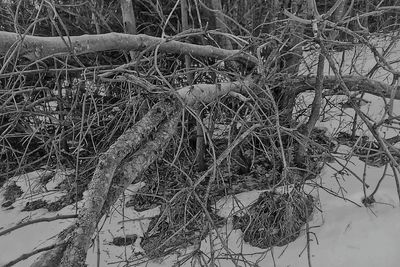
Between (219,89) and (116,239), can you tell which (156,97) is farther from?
(116,239)

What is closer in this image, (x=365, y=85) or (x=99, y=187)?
(x=99, y=187)

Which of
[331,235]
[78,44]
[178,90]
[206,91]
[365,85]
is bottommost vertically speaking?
[331,235]

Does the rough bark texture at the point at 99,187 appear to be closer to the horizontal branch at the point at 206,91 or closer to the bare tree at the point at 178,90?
the bare tree at the point at 178,90

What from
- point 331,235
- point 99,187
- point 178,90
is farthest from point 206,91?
point 331,235

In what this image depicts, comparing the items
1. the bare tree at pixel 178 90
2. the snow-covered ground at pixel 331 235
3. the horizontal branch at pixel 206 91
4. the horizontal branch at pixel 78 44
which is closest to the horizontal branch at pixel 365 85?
the bare tree at pixel 178 90

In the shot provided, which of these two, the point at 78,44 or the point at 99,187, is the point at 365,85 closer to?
the point at 78,44

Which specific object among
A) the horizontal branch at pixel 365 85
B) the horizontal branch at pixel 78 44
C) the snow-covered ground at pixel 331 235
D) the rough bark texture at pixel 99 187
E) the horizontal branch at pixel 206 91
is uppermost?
the horizontal branch at pixel 78 44

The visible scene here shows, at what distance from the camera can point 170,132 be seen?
9.42ft

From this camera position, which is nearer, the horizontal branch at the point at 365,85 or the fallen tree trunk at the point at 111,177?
the fallen tree trunk at the point at 111,177

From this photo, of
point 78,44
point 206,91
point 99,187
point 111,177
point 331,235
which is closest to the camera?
point 99,187

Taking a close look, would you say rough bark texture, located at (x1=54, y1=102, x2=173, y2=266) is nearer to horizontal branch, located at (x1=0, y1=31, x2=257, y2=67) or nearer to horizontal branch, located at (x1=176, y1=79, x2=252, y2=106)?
horizontal branch, located at (x1=176, y1=79, x2=252, y2=106)

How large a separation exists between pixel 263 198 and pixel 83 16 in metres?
3.17

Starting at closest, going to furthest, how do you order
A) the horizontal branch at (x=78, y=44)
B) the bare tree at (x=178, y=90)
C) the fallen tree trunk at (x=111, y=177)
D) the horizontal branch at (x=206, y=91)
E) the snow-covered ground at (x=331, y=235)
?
the fallen tree trunk at (x=111, y=177)
the bare tree at (x=178, y=90)
the horizontal branch at (x=78, y=44)
the horizontal branch at (x=206, y=91)
the snow-covered ground at (x=331, y=235)

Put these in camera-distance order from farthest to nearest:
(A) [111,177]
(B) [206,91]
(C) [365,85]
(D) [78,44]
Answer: (C) [365,85] < (B) [206,91] < (D) [78,44] < (A) [111,177]
